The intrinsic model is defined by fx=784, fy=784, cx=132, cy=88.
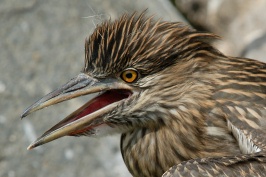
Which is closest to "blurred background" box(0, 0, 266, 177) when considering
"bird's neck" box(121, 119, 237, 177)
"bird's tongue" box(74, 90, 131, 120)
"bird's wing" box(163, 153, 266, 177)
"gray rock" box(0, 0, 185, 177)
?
"gray rock" box(0, 0, 185, 177)

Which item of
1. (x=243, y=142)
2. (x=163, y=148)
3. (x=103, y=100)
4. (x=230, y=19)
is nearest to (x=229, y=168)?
(x=243, y=142)

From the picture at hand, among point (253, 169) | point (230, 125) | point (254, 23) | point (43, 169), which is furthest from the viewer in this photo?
point (254, 23)

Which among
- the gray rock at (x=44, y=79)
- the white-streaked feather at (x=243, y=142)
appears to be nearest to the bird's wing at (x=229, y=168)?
the white-streaked feather at (x=243, y=142)

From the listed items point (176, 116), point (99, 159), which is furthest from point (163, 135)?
point (99, 159)

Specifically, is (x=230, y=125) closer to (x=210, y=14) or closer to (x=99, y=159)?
(x=99, y=159)

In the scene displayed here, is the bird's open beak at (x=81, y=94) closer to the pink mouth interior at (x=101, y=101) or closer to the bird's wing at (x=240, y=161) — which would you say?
the pink mouth interior at (x=101, y=101)

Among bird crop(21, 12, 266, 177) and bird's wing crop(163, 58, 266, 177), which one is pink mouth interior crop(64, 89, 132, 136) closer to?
bird crop(21, 12, 266, 177)
